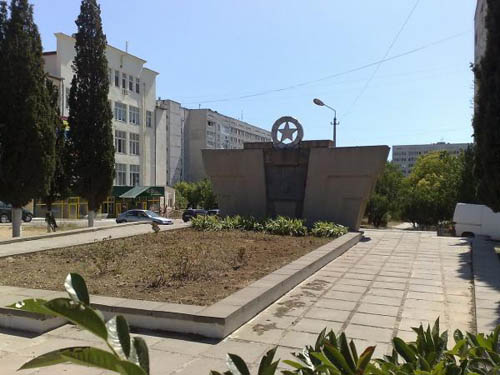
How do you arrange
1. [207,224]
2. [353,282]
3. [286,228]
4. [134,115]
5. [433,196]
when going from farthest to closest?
[134,115] → [433,196] → [207,224] → [286,228] → [353,282]

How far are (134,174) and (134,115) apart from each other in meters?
6.73

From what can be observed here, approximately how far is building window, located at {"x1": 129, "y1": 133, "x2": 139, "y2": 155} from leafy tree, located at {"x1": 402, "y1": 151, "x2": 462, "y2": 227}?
30040 millimetres

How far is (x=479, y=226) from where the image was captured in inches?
701

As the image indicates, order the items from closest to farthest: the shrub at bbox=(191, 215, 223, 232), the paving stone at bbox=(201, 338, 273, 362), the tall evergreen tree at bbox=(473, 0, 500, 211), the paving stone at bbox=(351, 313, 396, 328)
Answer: the paving stone at bbox=(201, 338, 273, 362) < the paving stone at bbox=(351, 313, 396, 328) < the tall evergreen tree at bbox=(473, 0, 500, 211) < the shrub at bbox=(191, 215, 223, 232)

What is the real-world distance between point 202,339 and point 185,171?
85642 mm

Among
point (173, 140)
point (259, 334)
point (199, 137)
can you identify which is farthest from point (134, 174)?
point (259, 334)

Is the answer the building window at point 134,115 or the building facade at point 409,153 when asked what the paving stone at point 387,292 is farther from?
the building facade at point 409,153

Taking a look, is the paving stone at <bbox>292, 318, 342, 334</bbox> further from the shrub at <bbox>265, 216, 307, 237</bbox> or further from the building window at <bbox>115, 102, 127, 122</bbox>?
the building window at <bbox>115, 102, 127, 122</bbox>

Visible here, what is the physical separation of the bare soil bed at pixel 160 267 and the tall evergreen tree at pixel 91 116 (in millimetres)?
12148

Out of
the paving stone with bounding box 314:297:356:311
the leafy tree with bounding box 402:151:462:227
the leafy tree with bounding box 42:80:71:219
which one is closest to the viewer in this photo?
the paving stone with bounding box 314:297:356:311

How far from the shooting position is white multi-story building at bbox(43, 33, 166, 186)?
1887 inches

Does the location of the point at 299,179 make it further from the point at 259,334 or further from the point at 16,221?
the point at 259,334

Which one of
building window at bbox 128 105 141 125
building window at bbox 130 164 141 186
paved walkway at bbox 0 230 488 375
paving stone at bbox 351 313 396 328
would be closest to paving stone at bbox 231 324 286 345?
paved walkway at bbox 0 230 488 375

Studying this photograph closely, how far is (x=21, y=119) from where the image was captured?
1584 centimetres
